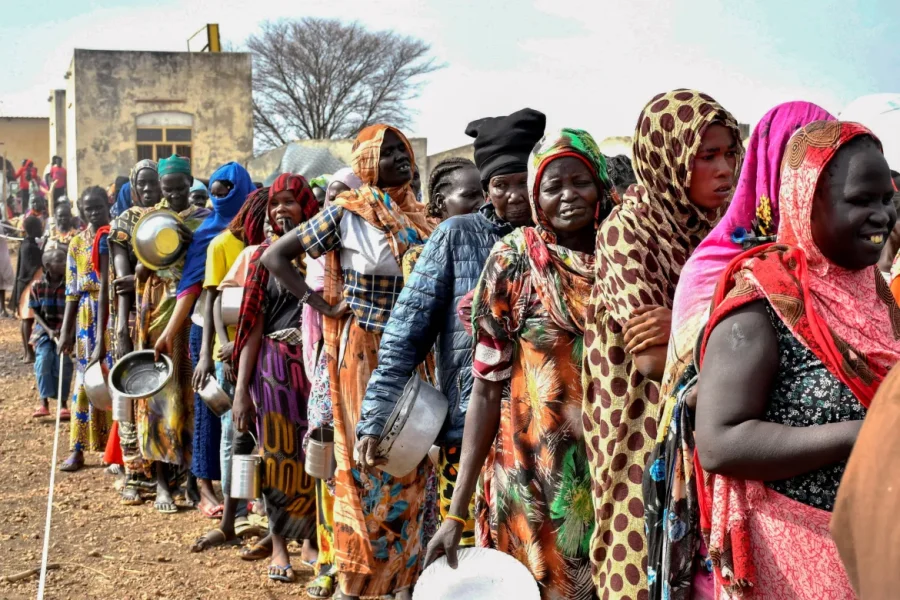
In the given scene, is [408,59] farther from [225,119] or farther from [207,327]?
[207,327]

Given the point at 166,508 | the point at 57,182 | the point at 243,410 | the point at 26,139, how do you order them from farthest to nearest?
1. the point at 26,139
2. the point at 57,182
3. the point at 166,508
4. the point at 243,410

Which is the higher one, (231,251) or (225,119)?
(225,119)

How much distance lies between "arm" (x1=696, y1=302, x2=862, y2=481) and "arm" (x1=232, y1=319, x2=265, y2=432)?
4.12m

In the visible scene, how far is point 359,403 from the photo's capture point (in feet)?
16.6

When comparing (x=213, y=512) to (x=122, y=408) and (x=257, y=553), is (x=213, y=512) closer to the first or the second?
(x=122, y=408)

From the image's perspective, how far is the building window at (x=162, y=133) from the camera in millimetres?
33500

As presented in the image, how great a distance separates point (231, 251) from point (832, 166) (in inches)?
201

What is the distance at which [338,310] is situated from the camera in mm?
5137

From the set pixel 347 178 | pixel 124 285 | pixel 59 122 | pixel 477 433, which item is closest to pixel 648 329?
pixel 477 433

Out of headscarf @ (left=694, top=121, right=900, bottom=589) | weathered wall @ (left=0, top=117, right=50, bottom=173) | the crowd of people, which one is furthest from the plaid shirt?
weathered wall @ (left=0, top=117, right=50, bottom=173)

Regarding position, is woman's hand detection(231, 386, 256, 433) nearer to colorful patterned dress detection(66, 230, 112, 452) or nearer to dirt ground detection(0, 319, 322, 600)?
dirt ground detection(0, 319, 322, 600)

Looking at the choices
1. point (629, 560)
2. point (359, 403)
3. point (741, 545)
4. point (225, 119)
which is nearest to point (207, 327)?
point (359, 403)

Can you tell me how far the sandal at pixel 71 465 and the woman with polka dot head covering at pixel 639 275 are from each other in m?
7.20

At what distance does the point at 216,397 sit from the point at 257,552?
0.92 m
